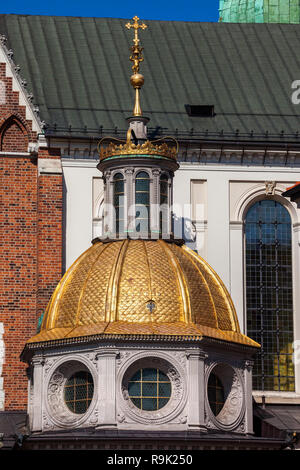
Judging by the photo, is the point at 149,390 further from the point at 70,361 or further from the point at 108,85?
the point at 108,85

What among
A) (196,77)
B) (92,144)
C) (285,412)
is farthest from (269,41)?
(285,412)

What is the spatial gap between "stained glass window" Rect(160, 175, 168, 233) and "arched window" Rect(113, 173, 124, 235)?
1.15 meters

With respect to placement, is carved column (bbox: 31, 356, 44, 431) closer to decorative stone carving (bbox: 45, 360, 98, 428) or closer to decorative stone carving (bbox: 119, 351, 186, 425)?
decorative stone carving (bbox: 45, 360, 98, 428)

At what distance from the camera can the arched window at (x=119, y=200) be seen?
52156 mm

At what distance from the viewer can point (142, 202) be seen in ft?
Result: 171

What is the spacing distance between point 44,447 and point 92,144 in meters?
14.5

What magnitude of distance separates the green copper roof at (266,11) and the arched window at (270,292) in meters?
13.4

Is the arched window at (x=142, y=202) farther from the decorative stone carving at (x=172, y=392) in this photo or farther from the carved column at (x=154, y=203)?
the decorative stone carving at (x=172, y=392)

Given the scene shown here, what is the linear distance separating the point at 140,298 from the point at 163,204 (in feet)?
14.5

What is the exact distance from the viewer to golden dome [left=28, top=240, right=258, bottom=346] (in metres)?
48.5

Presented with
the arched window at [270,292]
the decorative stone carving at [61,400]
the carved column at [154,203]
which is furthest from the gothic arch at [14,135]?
the decorative stone carving at [61,400]

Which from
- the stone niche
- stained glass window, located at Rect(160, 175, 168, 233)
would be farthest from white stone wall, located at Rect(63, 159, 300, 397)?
the stone niche

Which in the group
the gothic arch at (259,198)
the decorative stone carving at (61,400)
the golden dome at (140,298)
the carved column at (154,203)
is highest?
the gothic arch at (259,198)

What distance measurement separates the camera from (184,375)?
4794cm
